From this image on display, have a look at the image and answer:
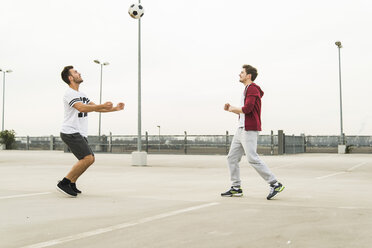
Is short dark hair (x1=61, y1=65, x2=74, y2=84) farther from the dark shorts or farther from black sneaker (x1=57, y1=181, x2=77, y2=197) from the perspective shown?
black sneaker (x1=57, y1=181, x2=77, y2=197)

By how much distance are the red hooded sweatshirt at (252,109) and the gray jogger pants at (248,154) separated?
4.1 inches

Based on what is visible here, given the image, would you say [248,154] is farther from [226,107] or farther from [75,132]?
[75,132]

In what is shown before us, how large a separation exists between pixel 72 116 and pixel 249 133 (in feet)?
8.56

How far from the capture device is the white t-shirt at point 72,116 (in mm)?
6363

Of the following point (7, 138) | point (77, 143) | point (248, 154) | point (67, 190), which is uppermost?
point (7, 138)

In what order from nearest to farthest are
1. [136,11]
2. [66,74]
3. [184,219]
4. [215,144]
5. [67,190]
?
[184,219]
[67,190]
[66,74]
[136,11]
[215,144]

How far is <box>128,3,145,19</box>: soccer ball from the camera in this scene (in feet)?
49.6

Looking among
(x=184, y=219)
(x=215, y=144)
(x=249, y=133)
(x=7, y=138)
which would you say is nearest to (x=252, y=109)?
(x=249, y=133)

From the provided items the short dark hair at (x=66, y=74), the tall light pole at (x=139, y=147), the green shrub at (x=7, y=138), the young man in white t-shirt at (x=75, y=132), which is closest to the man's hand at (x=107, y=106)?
the young man in white t-shirt at (x=75, y=132)

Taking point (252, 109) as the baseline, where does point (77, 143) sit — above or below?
below

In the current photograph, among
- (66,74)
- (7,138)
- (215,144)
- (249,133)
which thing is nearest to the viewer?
(249,133)

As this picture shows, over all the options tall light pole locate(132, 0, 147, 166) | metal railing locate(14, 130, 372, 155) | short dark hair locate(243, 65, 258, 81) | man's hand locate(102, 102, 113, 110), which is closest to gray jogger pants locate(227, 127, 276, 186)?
short dark hair locate(243, 65, 258, 81)

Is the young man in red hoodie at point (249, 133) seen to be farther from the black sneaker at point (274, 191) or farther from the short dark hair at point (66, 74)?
the short dark hair at point (66, 74)

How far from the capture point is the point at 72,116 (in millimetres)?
6441
